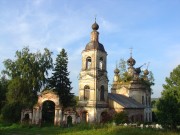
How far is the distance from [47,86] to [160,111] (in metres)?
16.0

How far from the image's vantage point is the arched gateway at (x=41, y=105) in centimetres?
2741

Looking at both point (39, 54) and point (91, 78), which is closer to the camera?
point (91, 78)

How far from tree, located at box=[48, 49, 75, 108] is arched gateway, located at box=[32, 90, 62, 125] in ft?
14.3

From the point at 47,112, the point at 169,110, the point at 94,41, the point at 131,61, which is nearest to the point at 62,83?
the point at 47,112

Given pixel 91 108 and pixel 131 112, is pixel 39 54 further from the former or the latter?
pixel 131 112

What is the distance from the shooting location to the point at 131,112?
3344 centimetres

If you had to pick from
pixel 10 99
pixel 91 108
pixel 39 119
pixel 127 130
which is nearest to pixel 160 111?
pixel 127 130

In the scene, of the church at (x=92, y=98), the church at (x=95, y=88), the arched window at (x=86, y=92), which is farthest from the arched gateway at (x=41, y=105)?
the arched window at (x=86, y=92)

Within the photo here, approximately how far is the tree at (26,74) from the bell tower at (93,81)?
709 cm

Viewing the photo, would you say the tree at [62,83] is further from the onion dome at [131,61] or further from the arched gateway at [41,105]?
the onion dome at [131,61]

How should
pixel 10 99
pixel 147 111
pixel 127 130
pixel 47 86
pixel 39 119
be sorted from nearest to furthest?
pixel 127 130 → pixel 39 119 → pixel 10 99 → pixel 47 86 → pixel 147 111

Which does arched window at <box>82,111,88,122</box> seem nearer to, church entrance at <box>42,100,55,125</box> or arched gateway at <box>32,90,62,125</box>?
arched gateway at <box>32,90,62,125</box>

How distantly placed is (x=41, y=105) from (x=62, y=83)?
17.8ft

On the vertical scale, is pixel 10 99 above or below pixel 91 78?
below
